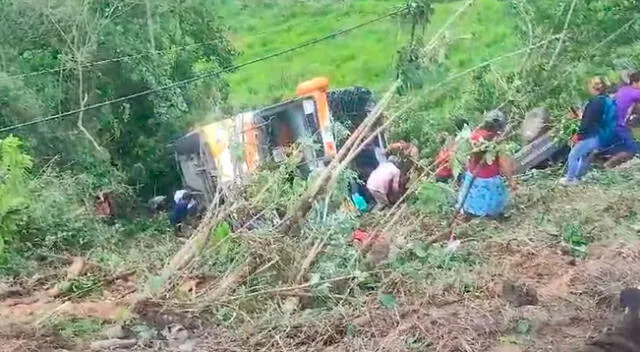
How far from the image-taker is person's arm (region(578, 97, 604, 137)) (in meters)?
8.38

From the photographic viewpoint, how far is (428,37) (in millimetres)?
6316

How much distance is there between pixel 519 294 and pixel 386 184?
3.01 meters

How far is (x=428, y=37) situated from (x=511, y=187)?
1.98m

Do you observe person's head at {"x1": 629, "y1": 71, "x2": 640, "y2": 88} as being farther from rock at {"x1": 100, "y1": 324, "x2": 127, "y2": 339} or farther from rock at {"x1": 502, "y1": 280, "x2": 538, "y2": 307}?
rock at {"x1": 100, "y1": 324, "x2": 127, "y2": 339}

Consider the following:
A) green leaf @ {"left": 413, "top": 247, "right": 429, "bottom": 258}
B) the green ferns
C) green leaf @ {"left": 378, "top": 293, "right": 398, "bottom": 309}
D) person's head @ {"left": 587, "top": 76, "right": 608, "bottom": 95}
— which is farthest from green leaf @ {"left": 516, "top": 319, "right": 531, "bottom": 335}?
person's head @ {"left": 587, "top": 76, "right": 608, "bottom": 95}

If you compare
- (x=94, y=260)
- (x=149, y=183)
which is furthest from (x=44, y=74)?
(x=94, y=260)

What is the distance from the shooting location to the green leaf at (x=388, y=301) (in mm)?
5750

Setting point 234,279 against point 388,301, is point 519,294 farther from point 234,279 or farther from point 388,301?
point 234,279

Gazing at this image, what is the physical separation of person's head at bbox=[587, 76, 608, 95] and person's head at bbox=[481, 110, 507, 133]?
1.76m

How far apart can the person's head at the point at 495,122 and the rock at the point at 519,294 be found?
1657mm

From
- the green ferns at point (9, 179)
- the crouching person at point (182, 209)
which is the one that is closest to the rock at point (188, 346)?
the green ferns at point (9, 179)

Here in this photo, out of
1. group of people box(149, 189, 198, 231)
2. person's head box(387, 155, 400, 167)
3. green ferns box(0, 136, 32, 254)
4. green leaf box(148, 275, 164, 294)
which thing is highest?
green ferns box(0, 136, 32, 254)

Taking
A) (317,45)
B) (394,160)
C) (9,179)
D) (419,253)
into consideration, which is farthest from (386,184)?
(317,45)

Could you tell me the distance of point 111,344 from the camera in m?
5.63
